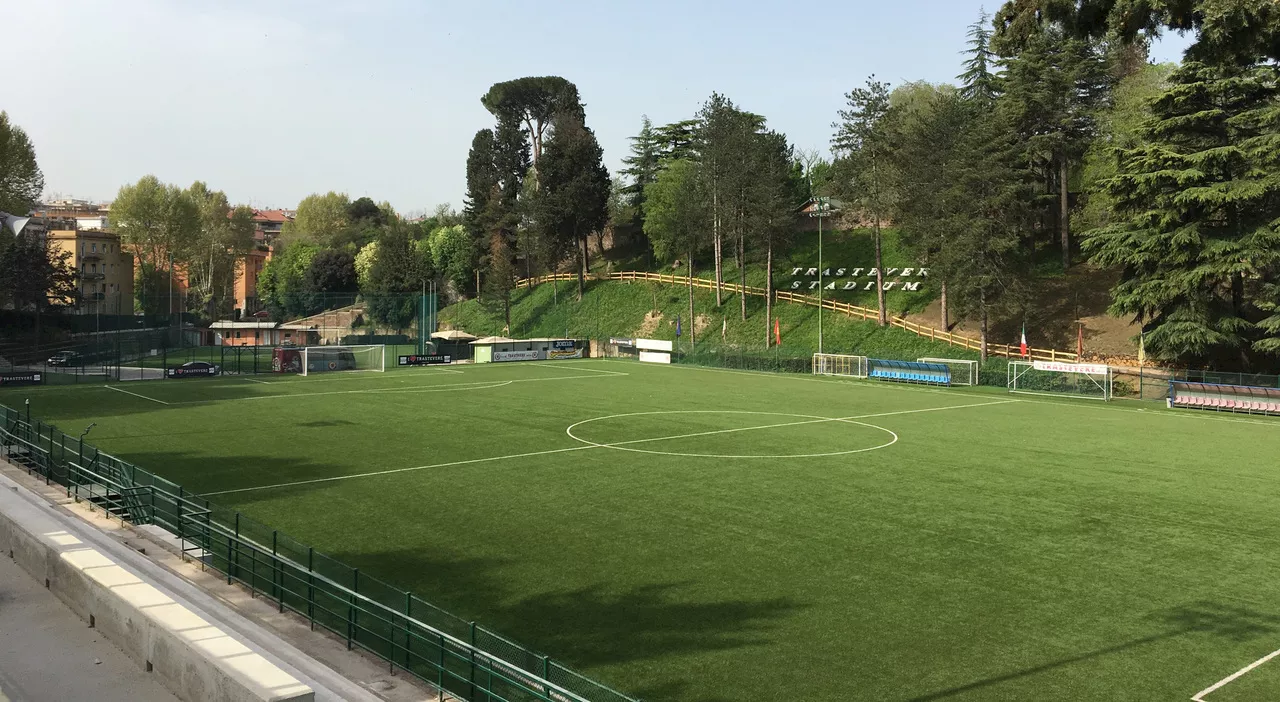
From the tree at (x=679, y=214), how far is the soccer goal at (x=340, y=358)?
25678mm

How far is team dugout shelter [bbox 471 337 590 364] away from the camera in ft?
226

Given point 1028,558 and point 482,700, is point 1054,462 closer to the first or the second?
point 1028,558

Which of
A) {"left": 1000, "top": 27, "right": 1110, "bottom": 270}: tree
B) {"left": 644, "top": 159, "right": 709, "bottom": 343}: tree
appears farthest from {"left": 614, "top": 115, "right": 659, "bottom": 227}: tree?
{"left": 1000, "top": 27, "right": 1110, "bottom": 270}: tree

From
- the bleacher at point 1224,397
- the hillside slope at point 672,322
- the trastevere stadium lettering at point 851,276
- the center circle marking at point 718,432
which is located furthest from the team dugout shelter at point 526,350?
the bleacher at point 1224,397

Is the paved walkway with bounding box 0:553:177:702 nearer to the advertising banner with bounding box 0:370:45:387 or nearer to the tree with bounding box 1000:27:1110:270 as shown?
the advertising banner with bounding box 0:370:45:387

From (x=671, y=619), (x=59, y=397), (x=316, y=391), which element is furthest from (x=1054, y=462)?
(x=59, y=397)

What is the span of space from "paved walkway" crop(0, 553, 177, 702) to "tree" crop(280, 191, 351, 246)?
429 ft

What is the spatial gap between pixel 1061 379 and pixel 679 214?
40935 mm

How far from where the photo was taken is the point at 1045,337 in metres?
59.8

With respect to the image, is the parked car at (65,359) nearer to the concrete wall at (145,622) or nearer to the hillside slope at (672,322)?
the hillside slope at (672,322)

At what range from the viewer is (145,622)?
1028 centimetres

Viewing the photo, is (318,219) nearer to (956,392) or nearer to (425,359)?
(425,359)

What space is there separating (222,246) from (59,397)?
85.7 m

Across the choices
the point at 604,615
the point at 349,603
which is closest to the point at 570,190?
the point at 604,615
